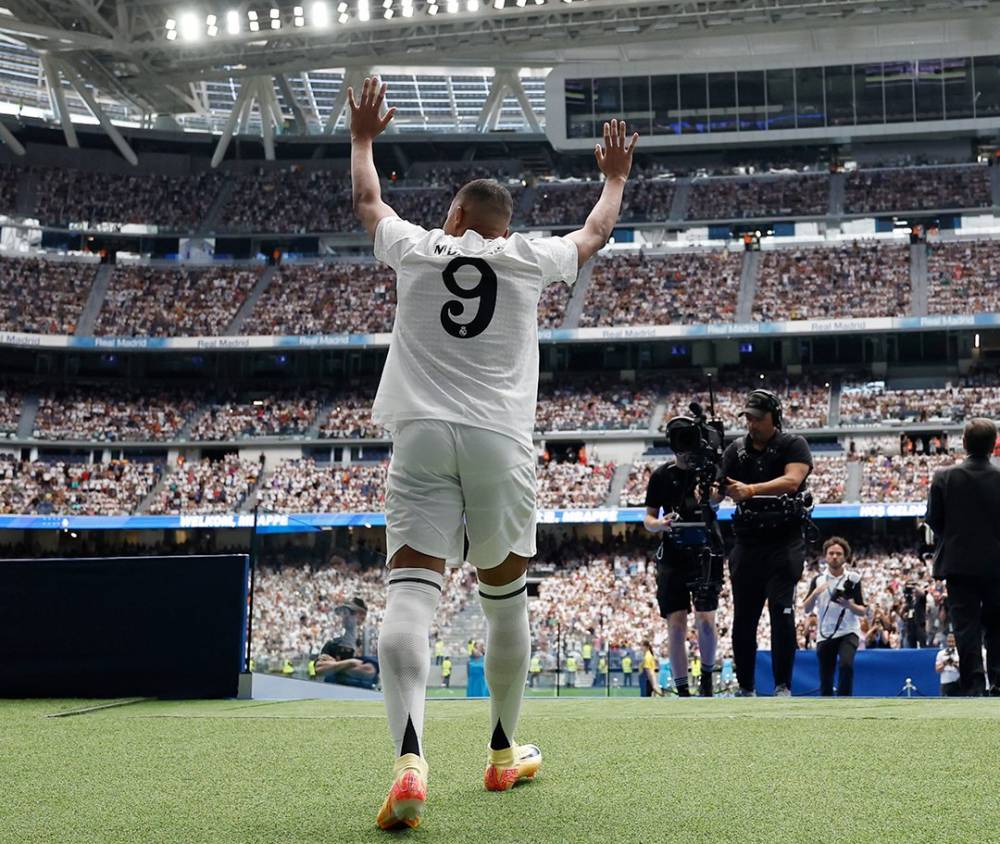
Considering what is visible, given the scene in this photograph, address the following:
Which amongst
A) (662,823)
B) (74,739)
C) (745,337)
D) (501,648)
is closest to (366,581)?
(74,739)

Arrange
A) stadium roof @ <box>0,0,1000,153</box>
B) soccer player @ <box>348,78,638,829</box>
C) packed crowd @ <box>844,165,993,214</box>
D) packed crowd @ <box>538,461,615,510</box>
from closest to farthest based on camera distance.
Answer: soccer player @ <box>348,78,638,829</box> → packed crowd @ <box>538,461,615,510</box> → stadium roof @ <box>0,0,1000,153</box> → packed crowd @ <box>844,165,993,214</box>

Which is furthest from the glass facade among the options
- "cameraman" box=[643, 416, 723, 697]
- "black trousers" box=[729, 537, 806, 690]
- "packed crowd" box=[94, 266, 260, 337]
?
"black trousers" box=[729, 537, 806, 690]

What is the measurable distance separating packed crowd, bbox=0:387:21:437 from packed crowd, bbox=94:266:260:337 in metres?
3.94

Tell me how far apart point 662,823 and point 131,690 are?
231 inches

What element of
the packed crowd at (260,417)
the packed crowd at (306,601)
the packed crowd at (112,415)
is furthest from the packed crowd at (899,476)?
the packed crowd at (306,601)

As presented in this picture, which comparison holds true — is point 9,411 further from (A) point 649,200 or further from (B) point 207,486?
(A) point 649,200

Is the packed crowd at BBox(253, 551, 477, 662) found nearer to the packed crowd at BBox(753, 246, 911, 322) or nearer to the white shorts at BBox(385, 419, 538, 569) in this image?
the white shorts at BBox(385, 419, 538, 569)

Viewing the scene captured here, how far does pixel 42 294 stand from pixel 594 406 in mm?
22390

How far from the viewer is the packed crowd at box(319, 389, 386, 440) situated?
137 ft

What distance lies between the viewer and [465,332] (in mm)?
3506

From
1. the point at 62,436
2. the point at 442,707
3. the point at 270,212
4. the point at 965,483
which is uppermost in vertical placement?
the point at 270,212

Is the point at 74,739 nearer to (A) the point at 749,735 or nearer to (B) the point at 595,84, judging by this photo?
(A) the point at 749,735

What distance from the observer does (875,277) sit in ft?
144

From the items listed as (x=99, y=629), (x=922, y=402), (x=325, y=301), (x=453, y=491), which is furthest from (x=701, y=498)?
(x=325, y=301)
